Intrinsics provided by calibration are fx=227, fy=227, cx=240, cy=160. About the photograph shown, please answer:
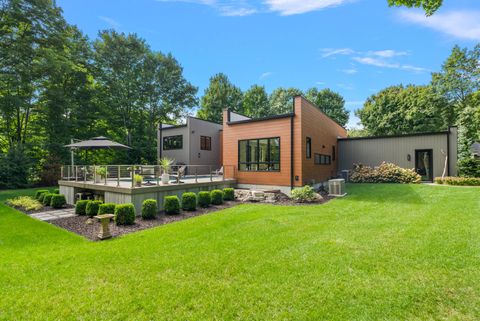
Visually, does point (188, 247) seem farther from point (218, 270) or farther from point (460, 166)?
point (460, 166)

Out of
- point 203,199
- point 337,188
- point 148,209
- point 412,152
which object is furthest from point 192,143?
point 412,152

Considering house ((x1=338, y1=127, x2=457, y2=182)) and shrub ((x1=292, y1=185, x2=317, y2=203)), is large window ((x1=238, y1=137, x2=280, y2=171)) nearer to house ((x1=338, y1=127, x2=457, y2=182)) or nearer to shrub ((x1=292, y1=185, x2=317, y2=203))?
shrub ((x1=292, y1=185, x2=317, y2=203))

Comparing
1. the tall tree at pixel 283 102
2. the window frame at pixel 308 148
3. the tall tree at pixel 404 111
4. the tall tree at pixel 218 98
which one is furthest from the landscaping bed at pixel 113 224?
the tall tree at pixel 283 102

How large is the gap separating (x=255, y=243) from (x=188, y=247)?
1337 mm

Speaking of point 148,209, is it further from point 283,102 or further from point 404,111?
point 283,102

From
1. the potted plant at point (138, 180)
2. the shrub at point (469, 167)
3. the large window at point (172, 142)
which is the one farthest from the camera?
the large window at point (172, 142)

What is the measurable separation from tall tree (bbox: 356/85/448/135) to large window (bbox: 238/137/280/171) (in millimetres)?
20673

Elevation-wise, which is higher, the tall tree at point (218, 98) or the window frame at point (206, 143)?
the tall tree at point (218, 98)

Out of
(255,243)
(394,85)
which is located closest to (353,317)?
(255,243)

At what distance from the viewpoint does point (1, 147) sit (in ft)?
62.1

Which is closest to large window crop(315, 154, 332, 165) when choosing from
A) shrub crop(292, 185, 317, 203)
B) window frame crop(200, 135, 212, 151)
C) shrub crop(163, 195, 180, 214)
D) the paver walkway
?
shrub crop(292, 185, 317, 203)

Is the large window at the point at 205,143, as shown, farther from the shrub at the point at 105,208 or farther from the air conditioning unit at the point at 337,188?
the shrub at the point at 105,208

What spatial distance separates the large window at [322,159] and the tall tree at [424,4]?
8330 mm

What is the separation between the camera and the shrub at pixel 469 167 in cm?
1225
